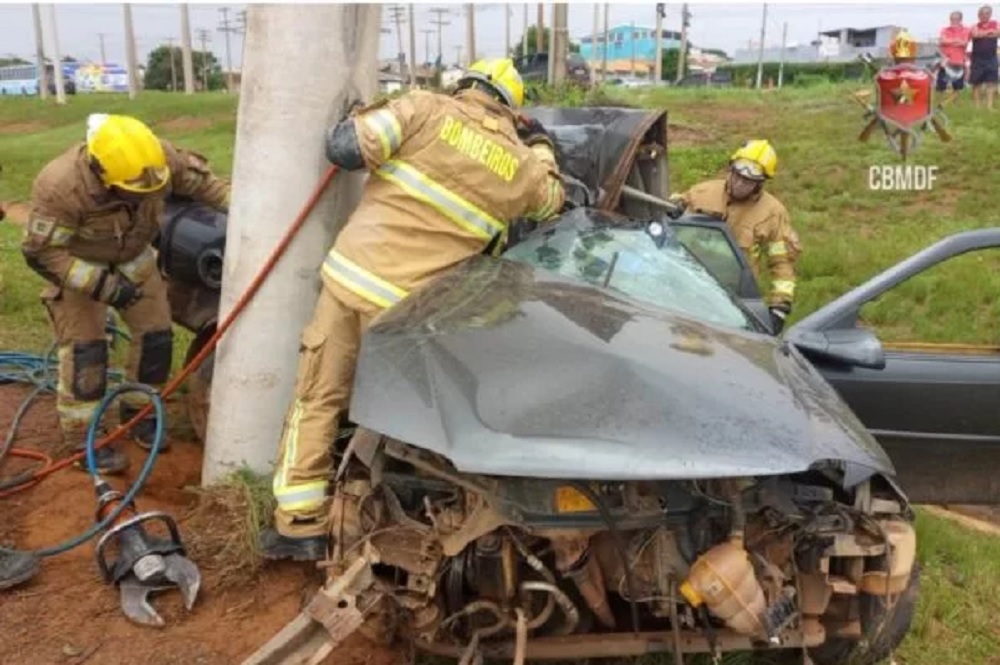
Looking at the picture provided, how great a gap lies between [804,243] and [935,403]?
5.90 metres

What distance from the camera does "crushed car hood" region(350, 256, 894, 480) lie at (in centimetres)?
249

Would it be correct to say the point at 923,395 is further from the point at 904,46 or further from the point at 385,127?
the point at 904,46

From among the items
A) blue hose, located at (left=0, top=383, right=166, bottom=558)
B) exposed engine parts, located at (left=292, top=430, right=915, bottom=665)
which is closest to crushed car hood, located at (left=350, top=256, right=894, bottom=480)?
exposed engine parts, located at (left=292, top=430, right=915, bottom=665)

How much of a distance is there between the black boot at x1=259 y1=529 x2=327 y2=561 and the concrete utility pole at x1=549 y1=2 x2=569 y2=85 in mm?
12458

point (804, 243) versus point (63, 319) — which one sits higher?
point (63, 319)

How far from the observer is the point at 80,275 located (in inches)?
172

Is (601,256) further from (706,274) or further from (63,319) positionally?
(63,319)

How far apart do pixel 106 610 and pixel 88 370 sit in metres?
1.46

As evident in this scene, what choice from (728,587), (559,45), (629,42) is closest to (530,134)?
(728,587)

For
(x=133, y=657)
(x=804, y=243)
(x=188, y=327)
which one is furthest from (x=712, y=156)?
(x=133, y=657)

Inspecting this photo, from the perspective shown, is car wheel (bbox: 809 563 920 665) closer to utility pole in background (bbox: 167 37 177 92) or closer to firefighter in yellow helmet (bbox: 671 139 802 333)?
firefighter in yellow helmet (bbox: 671 139 802 333)

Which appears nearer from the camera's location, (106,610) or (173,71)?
(106,610)

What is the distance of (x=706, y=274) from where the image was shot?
3.72 metres

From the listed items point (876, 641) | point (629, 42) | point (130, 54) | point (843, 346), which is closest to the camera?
point (876, 641)
